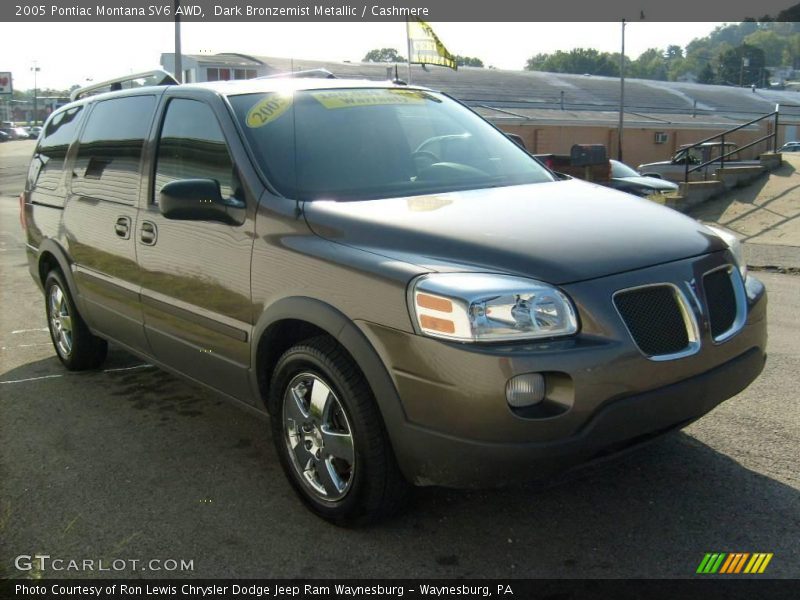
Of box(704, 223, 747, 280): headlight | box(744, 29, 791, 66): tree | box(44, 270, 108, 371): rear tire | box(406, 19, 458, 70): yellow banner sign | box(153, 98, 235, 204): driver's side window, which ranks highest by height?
box(744, 29, 791, 66): tree

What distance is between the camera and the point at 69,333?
582 cm

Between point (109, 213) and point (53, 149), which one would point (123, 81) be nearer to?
point (53, 149)

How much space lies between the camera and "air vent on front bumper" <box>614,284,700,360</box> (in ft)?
9.81

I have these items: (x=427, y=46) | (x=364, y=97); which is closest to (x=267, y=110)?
(x=364, y=97)

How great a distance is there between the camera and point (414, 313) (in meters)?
2.96

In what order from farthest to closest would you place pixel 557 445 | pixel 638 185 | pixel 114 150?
pixel 638 185 < pixel 114 150 < pixel 557 445

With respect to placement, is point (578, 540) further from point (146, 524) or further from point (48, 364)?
point (48, 364)

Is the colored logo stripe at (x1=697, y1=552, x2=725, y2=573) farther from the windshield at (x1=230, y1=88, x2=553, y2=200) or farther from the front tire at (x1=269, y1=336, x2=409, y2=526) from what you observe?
the windshield at (x1=230, y1=88, x2=553, y2=200)

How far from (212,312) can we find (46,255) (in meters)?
2.55

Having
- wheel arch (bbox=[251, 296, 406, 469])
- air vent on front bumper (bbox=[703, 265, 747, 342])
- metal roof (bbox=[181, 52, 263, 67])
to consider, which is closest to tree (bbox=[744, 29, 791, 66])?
metal roof (bbox=[181, 52, 263, 67])

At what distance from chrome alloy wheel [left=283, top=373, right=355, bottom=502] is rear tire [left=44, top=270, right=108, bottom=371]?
267 centimetres

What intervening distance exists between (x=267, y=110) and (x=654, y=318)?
2.16 m

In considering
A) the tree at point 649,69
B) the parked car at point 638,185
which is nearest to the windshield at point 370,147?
the parked car at point 638,185

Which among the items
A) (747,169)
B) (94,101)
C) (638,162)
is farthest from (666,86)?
(94,101)
